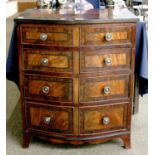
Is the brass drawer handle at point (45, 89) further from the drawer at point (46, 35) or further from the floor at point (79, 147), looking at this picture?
the floor at point (79, 147)

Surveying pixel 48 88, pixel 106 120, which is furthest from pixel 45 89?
pixel 106 120

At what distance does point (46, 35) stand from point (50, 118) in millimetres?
543

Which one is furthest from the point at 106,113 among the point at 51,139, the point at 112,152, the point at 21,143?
the point at 21,143

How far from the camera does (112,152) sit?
1875 mm

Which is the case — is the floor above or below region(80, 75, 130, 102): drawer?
below

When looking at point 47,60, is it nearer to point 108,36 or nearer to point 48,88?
point 48,88

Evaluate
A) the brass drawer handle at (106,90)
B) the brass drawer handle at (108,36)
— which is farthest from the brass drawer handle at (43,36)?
the brass drawer handle at (106,90)

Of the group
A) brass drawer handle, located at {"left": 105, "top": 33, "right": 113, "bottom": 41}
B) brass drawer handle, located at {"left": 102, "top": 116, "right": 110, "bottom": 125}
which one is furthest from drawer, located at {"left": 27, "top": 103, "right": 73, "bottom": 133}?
brass drawer handle, located at {"left": 105, "top": 33, "right": 113, "bottom": 41}

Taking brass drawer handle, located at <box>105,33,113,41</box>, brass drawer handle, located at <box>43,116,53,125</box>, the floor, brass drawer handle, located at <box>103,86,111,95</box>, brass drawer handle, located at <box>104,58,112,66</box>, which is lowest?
the floor

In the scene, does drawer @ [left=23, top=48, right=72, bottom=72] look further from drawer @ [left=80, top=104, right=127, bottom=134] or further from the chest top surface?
drawer @ [left=80, top=104, right=127, bottom=134]

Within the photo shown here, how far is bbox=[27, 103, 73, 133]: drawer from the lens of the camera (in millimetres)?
1785

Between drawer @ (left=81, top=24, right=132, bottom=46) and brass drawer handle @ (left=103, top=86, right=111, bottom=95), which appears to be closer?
drawer @ (left=81, top=24, right=132, bottom=46)

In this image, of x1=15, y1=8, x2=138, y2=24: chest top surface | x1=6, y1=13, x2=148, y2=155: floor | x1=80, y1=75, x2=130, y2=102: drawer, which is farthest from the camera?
x1=6, y1=13, x2=148, y2=155: floor

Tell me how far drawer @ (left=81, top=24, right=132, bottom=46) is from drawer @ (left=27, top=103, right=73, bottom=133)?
46 cm
